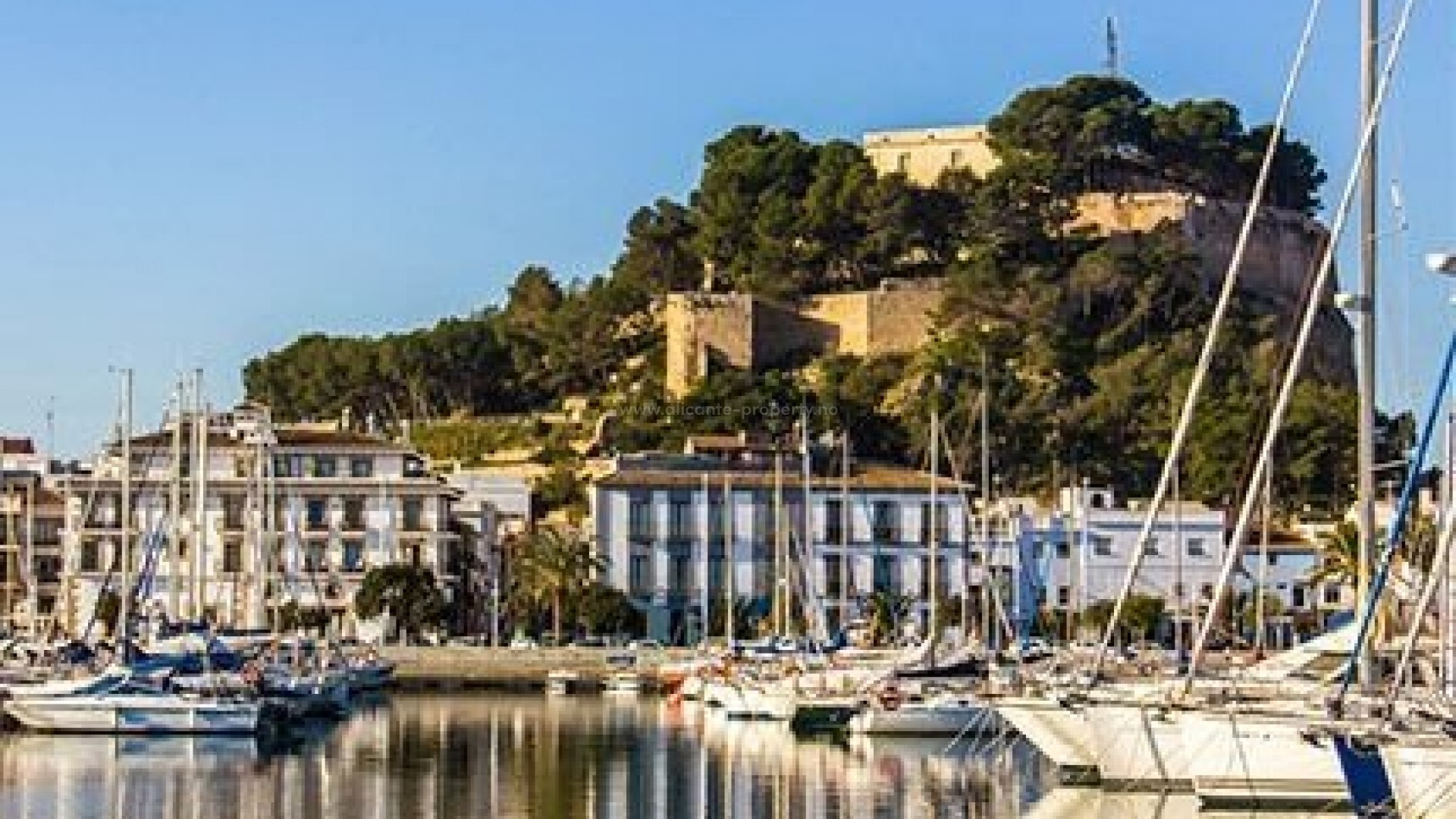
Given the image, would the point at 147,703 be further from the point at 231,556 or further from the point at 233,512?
the point at 233,512

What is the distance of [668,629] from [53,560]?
22.4 m

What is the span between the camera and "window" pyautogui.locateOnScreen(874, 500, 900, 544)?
8744 centimetres

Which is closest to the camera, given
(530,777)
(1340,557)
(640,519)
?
(530,777)

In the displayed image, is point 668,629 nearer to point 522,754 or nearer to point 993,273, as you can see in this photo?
point 993,273

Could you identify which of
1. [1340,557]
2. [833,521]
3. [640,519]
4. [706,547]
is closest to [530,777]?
[1340,557]

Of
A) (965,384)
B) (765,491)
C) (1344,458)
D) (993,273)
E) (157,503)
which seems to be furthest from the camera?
(993,273)

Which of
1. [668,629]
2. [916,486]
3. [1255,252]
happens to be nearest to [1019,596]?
[916,486]

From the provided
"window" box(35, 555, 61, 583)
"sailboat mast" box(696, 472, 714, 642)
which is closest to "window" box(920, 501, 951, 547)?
"sailboat mast" box(696, 472, 714, 642)

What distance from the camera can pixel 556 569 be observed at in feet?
281

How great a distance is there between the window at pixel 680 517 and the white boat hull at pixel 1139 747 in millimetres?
53285

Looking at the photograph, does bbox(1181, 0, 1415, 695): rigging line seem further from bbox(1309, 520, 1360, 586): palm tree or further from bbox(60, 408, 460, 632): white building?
bbox(60, 408, 460, 632): white building

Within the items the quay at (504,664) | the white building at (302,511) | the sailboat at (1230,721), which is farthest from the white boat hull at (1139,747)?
the white building at (302,511)

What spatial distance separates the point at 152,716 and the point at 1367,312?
24.9 m

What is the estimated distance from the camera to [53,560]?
318 feet
